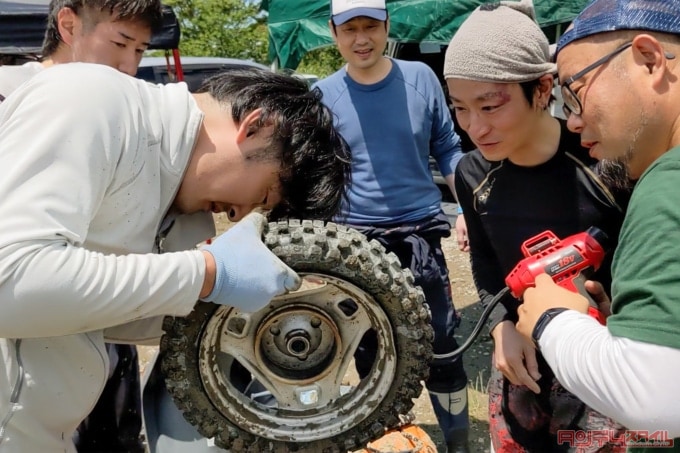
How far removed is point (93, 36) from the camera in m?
2.58

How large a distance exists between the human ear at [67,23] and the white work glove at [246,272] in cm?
172

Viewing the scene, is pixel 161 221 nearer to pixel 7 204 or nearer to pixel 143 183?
pixel 143 183

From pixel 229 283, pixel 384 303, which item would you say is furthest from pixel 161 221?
pixel 384 303

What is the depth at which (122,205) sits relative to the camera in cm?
130

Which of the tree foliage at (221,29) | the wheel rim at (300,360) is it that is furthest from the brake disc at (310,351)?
the tree foliage at (221,29)

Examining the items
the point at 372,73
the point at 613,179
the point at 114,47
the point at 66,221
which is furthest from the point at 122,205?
the point at 372,73

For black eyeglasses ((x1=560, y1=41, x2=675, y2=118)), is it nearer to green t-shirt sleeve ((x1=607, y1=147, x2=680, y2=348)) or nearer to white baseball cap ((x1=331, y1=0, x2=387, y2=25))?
green t-shirt sleeve ((x1=607, y1=147, x2=680, y2=348))

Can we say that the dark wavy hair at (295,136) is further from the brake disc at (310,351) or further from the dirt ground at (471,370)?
the dirt ground at (471,370)

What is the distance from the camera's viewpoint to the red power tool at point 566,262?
1.52 m

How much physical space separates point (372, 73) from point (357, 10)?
0.32 m

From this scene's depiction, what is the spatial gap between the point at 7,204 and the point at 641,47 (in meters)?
1.17

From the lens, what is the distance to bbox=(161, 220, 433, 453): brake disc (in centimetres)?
142

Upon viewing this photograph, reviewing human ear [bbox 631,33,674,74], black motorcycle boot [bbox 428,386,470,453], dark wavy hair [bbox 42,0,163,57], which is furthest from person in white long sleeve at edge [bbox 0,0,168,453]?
human ear [bbox 631,33,674,74]

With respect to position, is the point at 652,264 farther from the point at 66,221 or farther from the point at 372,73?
the point at 372,73
